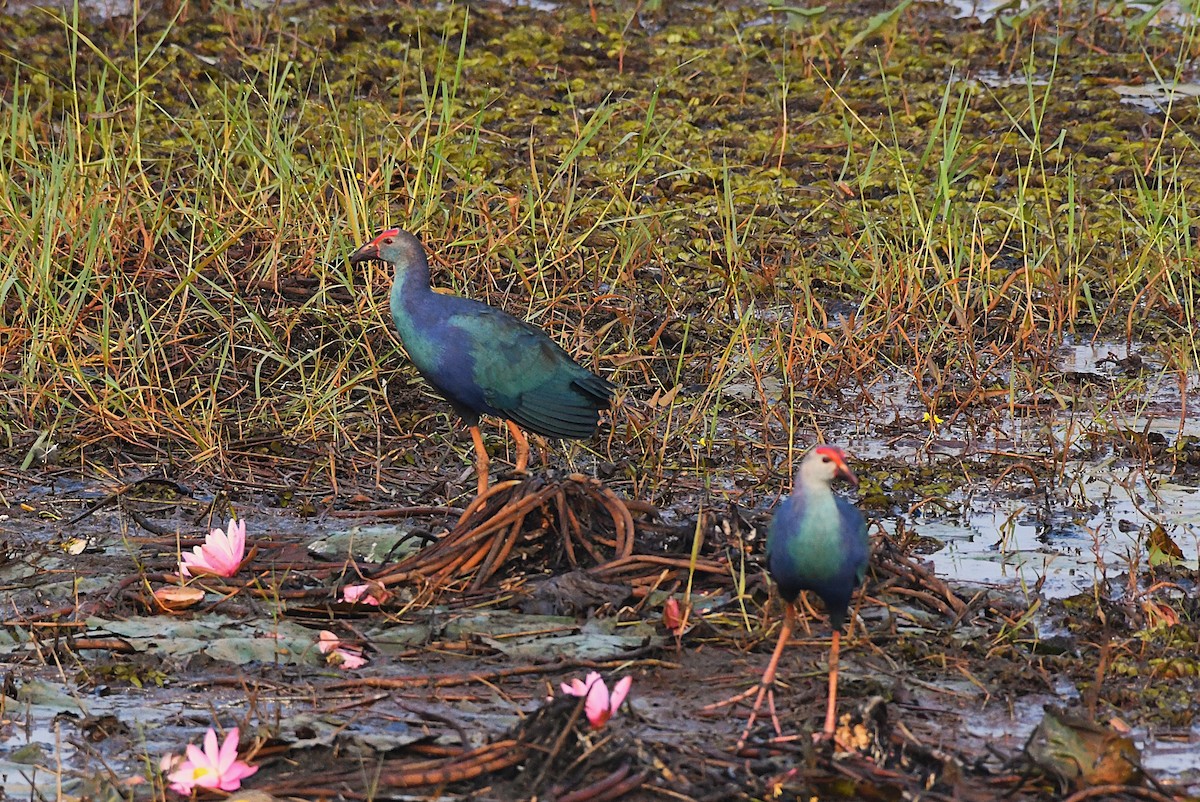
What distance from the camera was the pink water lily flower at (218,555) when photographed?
4250mm

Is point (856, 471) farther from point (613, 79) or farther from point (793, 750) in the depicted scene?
point (613, 79)

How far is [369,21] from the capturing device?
973cm

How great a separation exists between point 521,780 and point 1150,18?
6.86m

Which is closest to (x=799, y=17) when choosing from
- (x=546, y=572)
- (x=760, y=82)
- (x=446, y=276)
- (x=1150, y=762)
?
(x=760, y=82)

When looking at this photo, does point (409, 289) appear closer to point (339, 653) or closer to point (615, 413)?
point (615, 413)

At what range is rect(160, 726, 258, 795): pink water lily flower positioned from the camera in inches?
128

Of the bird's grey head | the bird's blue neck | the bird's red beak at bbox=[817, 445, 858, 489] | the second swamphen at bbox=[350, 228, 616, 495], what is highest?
the bird's red beak at bbox=[817, 445, 858, 489]

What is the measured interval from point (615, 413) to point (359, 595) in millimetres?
1435

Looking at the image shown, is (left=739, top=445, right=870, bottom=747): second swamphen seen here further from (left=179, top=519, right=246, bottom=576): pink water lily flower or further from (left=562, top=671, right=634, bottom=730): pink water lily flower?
(left=179, top=519, right=246, bottom=576): pink water lily flower

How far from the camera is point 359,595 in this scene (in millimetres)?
4180

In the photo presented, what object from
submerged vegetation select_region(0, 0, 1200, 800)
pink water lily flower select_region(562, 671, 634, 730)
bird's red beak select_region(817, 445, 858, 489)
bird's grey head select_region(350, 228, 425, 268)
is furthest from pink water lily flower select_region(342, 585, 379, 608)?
bird's red beak select_region(817, 445, 858, 489)

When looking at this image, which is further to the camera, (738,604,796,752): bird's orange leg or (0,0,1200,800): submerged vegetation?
(0,0,1200,800): submerged vegetation

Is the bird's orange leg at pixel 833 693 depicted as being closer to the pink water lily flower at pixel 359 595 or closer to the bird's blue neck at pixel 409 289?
the pink water lily flower at pixel 359 595

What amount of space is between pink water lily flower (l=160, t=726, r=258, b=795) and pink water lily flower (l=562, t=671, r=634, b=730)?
25.1 inches
